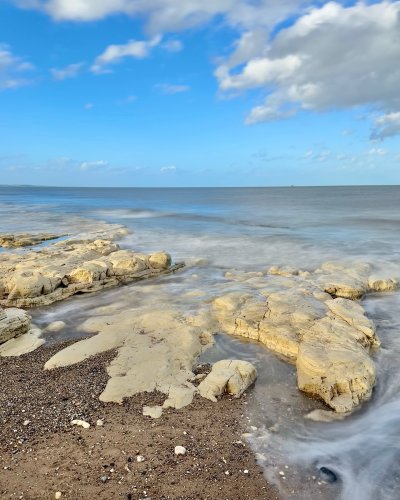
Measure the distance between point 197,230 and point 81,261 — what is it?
1968 cm

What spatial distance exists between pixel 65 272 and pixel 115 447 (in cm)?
1016

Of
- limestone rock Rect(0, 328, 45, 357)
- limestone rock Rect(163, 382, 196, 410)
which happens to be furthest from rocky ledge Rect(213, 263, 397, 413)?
limestone rock Rect(0, 328, 45, 357)

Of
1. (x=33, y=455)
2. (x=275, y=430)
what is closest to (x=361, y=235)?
(x=275, y=430)

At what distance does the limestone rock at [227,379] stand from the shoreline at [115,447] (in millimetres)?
186

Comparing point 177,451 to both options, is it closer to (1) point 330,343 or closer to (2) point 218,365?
(2) point 218,365

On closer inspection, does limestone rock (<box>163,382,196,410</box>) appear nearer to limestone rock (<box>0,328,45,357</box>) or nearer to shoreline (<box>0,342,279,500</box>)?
shoreline (<box>0,342,279,500</box>)

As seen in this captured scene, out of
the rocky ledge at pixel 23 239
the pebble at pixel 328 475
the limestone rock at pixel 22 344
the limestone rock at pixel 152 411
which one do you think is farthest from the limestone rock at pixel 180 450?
the rocky ledge at pixel 23 239

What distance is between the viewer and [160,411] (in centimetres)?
668

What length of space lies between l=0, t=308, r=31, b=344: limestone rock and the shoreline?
236 centimetres

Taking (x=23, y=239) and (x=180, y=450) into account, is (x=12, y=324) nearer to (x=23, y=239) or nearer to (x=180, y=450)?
(x=180, y=450)

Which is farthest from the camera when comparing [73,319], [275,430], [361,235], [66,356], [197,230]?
[197,230]

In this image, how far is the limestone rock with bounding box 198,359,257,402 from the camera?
725cm

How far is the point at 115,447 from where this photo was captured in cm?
569

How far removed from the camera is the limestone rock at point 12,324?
952cm
